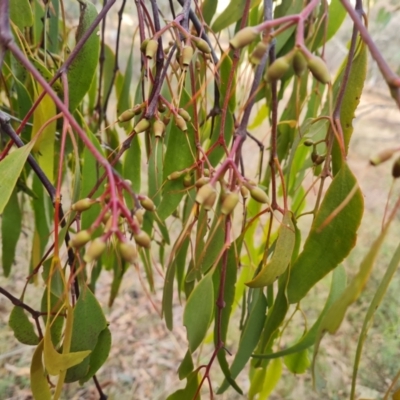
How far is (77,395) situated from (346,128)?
1115 millimetres

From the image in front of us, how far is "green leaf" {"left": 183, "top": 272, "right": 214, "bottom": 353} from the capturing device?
0.42 metres

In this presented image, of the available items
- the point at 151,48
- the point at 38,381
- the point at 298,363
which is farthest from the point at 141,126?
the point at 298,363

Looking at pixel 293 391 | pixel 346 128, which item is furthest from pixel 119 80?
pixel 293 391

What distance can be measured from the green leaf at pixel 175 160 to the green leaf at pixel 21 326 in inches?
8.0

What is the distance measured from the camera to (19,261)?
1.68m

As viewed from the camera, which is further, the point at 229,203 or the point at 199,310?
the point at 199,310

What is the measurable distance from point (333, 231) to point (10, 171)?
29 cm

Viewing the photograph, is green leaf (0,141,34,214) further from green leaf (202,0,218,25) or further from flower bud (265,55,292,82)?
green leaf (202,0,218,25)

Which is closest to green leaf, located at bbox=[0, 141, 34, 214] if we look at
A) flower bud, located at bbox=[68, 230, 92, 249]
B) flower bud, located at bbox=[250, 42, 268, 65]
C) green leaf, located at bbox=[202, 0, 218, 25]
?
flower bud, located at bbox=[68, 230, 92, 249]

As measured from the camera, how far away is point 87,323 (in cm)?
46

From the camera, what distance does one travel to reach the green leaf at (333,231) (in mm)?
371

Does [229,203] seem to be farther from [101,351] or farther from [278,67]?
[101,351]

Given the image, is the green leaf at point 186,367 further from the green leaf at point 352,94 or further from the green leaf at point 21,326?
the green leaf at point 352,94

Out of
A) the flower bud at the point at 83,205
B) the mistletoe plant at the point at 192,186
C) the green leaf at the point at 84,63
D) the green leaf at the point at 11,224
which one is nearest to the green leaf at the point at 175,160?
the mistletoe plant at the point at 192,186
